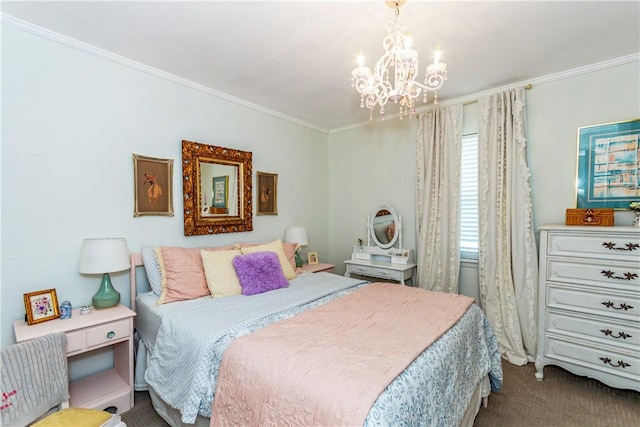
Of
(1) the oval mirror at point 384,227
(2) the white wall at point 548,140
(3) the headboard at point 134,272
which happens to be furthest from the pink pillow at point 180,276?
(2) the white wall at point 548,140

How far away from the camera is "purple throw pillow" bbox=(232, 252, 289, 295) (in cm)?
240

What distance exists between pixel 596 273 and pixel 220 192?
3.35 metres

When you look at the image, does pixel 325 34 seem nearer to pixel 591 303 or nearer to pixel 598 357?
pixel 591 303

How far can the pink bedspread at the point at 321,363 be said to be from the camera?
3.65ft

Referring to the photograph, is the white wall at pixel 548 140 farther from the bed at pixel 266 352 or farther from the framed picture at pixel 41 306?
the framed picture at pixel 41 306

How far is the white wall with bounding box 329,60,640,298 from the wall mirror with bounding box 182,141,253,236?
1721 mm

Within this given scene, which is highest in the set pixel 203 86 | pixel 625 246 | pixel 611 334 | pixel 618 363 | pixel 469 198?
pixel 203 86

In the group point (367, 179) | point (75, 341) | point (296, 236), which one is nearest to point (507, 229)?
point (367, 179)

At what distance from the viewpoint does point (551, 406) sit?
6.95 feet

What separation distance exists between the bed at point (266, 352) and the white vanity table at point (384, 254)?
3.09 ft

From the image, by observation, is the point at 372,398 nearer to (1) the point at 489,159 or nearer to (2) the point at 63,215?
(2) the point at 63,215

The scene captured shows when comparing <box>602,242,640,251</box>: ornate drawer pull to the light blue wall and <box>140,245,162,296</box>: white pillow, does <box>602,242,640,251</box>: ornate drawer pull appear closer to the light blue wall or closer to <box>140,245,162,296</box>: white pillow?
the light blue wall

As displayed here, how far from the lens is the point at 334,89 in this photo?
9.69ft

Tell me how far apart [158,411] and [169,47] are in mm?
2611
